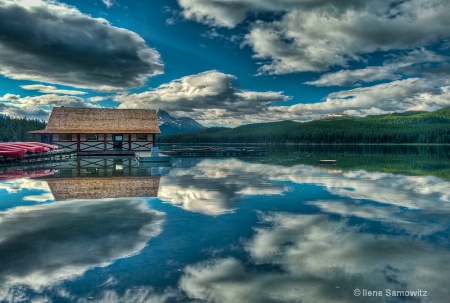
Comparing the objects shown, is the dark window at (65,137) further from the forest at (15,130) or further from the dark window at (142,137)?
the forest at (15,130)

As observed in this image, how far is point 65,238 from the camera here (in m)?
8.38

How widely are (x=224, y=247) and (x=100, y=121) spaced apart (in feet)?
137

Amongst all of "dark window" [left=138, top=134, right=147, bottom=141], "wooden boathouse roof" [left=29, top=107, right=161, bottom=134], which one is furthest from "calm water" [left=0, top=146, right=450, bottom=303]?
"dark window" [left=138, top=134, right=147, bottom=141]

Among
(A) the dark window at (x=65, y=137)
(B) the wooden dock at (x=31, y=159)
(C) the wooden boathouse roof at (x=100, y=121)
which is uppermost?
(C) the wooden boathouse roof at (x=100, y=121)

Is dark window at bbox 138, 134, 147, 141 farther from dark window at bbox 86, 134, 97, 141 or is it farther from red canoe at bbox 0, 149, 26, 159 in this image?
red canoe at bbox 0, 149, 26, 159

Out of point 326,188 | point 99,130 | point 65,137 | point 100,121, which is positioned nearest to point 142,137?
point 99,130

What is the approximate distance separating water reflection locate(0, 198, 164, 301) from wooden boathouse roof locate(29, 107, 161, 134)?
3270 cm

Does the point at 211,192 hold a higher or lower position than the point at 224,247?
lower

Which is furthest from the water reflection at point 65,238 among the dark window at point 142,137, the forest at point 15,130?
the forest at point 15,130

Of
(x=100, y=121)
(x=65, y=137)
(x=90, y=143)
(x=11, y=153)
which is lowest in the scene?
(x=11, y=153)

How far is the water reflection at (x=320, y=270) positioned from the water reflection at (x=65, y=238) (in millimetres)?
2349

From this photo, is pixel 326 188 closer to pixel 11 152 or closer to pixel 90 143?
pixel 11 152

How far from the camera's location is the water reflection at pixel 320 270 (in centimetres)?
542

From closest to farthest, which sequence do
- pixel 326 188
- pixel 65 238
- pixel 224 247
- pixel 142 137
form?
1. pixel 224 247
2. pixel 65 238
3. pixel 326 188
4. pixel 142 137
